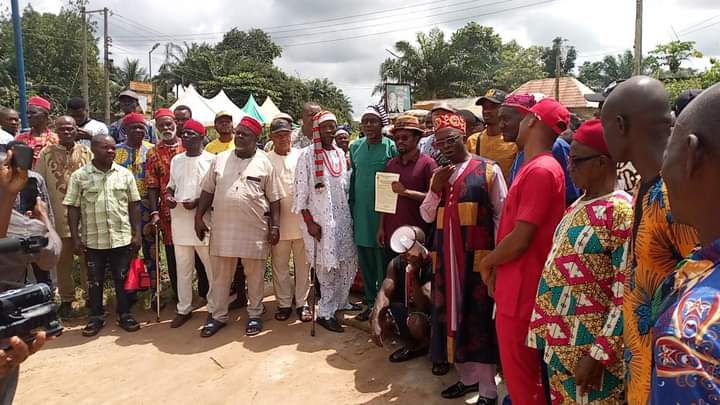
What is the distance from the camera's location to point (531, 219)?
237 cm

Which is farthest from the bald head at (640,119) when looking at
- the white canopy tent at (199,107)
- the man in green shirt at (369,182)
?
the white canopy tent at (199,107)

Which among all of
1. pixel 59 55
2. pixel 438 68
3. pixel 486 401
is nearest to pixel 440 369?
pixel 486 401

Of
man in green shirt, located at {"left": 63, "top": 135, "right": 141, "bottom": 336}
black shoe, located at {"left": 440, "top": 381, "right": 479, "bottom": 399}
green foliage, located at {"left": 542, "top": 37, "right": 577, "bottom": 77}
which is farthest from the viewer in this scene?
green foliage, located at {"left": 542, "top": 37, "right": 577, "bottom": 77}

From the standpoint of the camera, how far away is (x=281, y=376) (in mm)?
4020

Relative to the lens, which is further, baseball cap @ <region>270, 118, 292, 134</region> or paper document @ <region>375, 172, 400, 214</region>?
baseball cap @ <region>270, 118, 292, 134</region>

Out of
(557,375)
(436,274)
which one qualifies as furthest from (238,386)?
(557,375)

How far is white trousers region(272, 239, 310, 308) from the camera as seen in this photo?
5.23 m

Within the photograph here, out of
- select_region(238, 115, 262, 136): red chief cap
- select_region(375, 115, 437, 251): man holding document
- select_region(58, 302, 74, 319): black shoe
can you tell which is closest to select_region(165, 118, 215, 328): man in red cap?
select_region(238, 115, 262, 136): red chief cap

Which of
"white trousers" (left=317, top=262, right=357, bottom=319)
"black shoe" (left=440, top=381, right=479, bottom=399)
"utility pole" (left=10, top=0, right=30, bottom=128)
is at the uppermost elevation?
"utility pole" (left=10, top=0, right=30, bottom=128)

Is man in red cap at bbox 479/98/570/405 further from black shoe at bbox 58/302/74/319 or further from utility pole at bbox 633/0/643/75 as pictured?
utility pole at bbox 633/0/643/75

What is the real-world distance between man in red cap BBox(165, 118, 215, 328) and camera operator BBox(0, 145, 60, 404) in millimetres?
2158

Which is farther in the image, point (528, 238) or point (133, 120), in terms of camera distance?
point (133, 120)

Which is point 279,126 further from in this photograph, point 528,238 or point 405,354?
point 528,238

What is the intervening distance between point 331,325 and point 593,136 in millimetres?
3398
